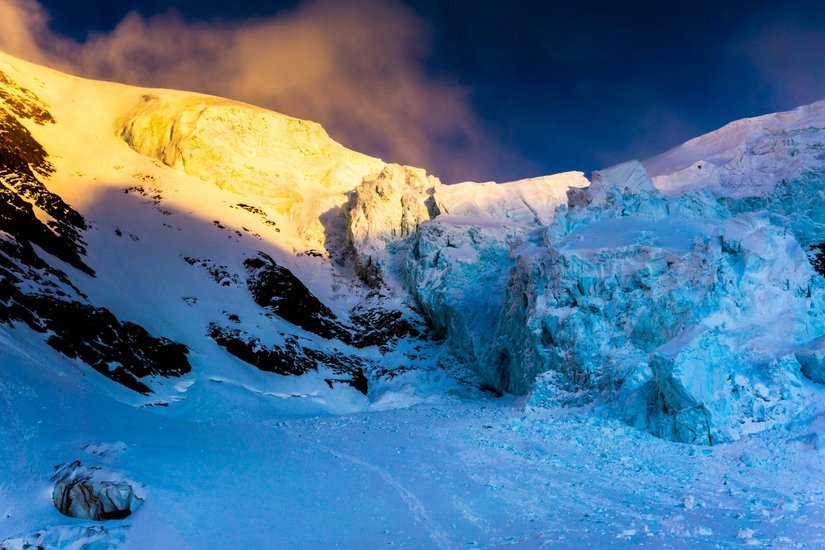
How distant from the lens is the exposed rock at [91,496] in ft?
29.0

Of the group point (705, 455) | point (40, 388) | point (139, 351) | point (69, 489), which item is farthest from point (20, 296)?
point (705, 455)

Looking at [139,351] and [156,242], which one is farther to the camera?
[156,242]

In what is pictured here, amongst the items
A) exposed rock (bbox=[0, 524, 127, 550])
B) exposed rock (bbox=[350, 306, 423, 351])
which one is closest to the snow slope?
exposed rock (bbox=[0, 524, 127, 550])

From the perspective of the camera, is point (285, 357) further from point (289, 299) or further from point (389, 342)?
point (389, 342)

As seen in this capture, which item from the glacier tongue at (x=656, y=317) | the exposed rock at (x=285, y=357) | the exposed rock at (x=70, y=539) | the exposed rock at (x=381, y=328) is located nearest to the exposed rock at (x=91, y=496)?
the exposed rock at (x=70, y=539)

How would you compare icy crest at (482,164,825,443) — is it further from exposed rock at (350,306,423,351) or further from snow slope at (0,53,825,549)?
exposed rock at (350,306,423,351)

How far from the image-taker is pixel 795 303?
20000 mm

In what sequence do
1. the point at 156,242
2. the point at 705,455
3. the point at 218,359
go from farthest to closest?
the point at 156,242, the point at 218,359, the point at 705,455

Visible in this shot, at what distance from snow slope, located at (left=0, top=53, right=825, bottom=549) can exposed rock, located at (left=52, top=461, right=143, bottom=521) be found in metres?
0.04

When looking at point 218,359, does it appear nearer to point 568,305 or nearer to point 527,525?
point 568,305

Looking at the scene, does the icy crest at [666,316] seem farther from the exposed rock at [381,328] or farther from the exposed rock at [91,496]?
the exposed rock at [91,496]

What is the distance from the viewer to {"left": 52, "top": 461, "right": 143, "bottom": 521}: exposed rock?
348 inches

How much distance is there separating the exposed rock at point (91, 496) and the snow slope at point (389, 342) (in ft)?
0.12

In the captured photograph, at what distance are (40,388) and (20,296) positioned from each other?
8.54 m
